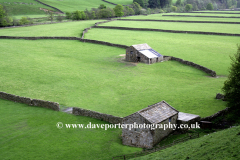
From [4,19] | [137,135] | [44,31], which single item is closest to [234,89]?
[137,135]

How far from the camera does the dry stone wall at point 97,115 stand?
83.0 feet

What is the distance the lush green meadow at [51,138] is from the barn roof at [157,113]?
2.65 metres

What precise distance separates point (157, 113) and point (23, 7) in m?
153

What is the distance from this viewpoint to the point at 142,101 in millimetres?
31453

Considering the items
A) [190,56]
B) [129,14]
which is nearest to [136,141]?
[190,56]

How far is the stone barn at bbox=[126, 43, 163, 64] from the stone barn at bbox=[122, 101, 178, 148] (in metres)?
26.7

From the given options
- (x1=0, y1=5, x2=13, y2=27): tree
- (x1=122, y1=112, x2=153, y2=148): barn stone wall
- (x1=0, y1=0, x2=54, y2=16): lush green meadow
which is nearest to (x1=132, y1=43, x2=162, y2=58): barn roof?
(x1=122, y1=112, x2=153, y2=148): barn stone wall

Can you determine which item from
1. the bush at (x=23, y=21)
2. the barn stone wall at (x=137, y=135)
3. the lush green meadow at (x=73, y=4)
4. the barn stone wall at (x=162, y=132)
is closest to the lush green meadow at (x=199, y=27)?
the bush at (x=23, y=21)

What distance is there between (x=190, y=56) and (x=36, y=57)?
3014 cm

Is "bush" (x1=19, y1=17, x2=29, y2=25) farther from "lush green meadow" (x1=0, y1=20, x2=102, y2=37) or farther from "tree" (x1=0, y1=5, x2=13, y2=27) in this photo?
"lush green meadow" (x1=0, y1=20, x2=102, y2=37)

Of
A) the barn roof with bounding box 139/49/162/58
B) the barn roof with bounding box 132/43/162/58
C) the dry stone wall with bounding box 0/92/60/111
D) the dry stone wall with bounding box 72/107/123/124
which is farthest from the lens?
the barn roof with bounding box 132/43/162/58

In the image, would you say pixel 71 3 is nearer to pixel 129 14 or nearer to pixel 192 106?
pixel 129 14

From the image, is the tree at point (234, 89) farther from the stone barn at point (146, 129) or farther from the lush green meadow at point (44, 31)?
the lush green meadow at point (44, 31)

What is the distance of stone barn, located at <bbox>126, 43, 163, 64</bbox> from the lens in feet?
160
